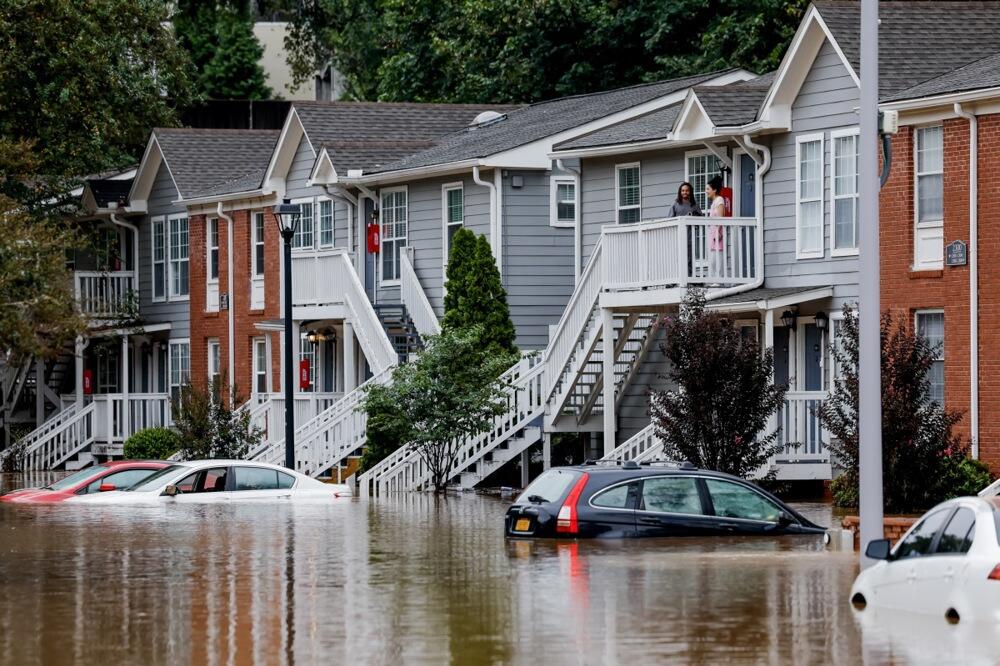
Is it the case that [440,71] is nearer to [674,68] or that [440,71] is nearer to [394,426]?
[674,68]

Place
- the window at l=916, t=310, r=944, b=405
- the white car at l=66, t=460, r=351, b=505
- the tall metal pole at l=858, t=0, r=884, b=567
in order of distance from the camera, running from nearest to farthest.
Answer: the tall metal pole at l=858, t=0, r=884, b=567
the window at l=916, t=310, r=944, b=405
the white car at l=66, t=460, r=351, b=505

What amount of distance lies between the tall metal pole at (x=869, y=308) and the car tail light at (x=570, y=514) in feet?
17.3

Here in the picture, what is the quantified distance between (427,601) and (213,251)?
33.9 m

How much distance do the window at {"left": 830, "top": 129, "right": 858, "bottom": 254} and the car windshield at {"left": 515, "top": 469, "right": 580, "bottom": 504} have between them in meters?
9.75

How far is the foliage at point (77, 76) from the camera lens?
48.7m

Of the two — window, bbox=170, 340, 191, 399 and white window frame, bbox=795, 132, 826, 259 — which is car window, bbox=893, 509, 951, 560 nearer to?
white window frame, bbox=795, 132, 826, 259

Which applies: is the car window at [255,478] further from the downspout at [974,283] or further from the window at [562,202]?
the downspout at [974,283]

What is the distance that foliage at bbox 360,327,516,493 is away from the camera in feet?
120

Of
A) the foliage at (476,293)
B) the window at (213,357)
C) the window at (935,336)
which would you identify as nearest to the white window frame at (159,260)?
the window at (213,357)

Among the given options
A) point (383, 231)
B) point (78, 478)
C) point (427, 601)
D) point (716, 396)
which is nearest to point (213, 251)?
point (383, 231)

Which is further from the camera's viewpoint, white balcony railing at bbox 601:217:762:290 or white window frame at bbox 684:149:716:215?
white window frame at bbox 684:149:716:215

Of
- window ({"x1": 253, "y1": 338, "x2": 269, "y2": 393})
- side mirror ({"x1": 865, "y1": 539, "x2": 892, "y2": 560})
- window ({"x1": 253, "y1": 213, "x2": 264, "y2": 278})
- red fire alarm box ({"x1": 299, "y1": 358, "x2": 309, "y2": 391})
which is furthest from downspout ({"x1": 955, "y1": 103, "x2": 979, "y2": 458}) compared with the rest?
window ({"x1": 253, "y1": 338, "x2": 269, "y2": 393})

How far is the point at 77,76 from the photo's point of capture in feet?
163

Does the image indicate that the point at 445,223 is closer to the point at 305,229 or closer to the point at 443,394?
the point at 305,229
